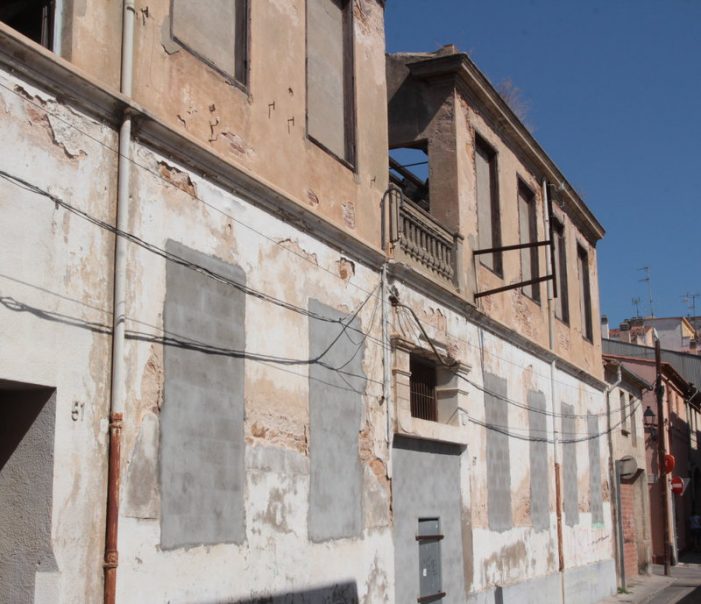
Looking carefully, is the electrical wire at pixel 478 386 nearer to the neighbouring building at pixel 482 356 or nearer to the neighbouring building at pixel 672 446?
the neighbouring building at pixel 482 356

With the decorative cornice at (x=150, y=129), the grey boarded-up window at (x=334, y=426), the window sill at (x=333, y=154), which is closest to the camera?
the decorative cornice at (x=150, y=129)

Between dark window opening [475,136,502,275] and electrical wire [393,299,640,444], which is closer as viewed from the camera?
electrical wire [393,299,640,444]

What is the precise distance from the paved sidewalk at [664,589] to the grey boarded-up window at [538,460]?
433cm

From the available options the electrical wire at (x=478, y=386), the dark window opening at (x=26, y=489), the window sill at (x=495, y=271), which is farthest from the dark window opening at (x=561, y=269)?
the dark window opening at (x=26, y=489)

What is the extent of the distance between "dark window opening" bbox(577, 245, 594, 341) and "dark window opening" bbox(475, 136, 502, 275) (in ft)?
21.1

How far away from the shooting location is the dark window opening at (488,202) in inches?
608

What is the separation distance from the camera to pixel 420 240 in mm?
12656

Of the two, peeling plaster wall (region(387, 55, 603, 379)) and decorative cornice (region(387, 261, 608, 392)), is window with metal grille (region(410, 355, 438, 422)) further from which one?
peeling plaster wall (region(387, 55, 603, 379))

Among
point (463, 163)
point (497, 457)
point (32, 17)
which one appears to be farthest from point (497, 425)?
point (32, 17)

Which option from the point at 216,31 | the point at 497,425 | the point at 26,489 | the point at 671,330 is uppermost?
the point at 671,330

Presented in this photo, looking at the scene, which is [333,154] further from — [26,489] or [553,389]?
[553,389]

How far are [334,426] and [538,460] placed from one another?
7797 mm

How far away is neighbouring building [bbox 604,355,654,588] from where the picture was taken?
22.9 m

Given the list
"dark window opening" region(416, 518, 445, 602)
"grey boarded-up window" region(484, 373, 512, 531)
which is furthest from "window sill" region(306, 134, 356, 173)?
"grey boarded-up window" region(484, 373, 512, 531)
